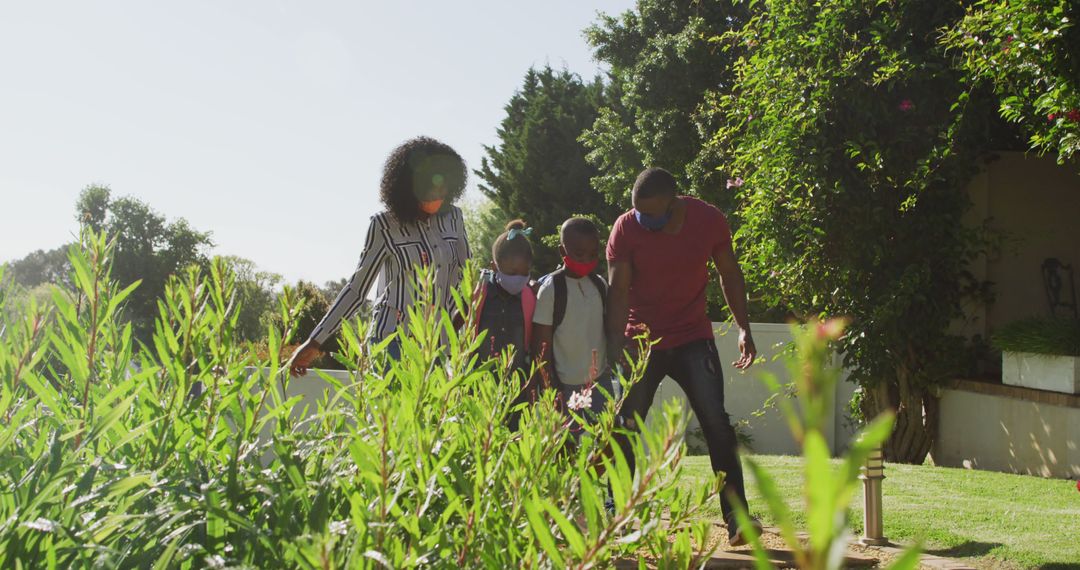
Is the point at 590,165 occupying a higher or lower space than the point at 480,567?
higher

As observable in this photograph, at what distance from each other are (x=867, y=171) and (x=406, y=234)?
5.84 metres

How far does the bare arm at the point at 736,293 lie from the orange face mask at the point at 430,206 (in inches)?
59.9

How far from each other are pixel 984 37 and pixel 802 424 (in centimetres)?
896

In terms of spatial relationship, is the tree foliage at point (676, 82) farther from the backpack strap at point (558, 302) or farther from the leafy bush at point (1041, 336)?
the backpack strap at point (558, 302)

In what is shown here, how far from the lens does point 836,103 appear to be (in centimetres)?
906

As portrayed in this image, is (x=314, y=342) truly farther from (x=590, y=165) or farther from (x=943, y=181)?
(x=590, y=165)

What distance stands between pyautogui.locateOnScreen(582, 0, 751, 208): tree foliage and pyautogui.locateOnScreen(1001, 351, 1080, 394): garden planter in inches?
365

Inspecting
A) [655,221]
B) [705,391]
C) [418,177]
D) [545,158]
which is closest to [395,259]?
[418,177]

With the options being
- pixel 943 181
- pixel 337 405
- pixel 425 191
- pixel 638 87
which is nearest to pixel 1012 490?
pixel 943 181

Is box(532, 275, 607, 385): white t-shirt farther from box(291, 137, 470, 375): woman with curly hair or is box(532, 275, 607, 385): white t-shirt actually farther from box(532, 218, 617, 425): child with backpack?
box(291, 137, 470, 375): woman with curly hair

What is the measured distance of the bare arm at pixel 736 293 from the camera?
5.25m

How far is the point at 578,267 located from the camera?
Answer: 5.89 m

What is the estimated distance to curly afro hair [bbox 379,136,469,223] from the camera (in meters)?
4.68

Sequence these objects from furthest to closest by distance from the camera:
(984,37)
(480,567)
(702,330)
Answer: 1. (984,37)
2. (702,330)
3. (480,567)
